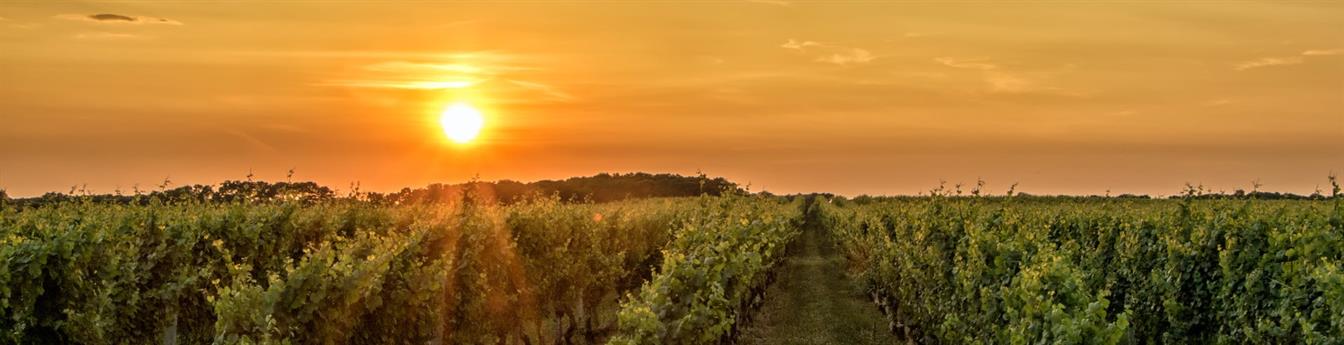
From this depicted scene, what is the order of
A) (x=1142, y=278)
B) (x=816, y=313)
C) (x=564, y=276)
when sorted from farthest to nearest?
(x=816, y=313)
(x=564, y=276)
(x=1142, y=278)

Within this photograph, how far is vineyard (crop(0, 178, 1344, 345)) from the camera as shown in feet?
31.9

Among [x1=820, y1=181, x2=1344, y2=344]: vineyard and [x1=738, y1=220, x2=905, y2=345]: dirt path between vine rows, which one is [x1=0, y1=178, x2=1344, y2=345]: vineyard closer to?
[x1=820, y1=181, x2=1344, y2=344]: vineyard

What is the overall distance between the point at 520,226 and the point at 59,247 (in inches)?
296

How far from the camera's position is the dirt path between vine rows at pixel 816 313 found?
20.3 m

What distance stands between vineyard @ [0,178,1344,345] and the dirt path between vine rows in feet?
1.95

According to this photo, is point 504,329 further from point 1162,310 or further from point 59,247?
point 1162,310

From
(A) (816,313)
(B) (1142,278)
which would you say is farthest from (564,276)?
(B) (1142,278)

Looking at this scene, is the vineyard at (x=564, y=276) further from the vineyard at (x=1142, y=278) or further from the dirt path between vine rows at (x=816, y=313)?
the dirt path between vine rows at (x=816, y=313)

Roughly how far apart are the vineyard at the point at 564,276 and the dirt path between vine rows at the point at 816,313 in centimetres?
59

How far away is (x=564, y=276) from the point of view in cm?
1891

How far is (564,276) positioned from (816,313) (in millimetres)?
7365

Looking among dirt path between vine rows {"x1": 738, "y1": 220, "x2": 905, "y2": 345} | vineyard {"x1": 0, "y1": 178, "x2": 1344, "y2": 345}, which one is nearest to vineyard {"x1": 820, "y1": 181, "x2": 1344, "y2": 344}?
vineyard {"x1": 0, "y1": 178, "x2": 1344, "y2": 345}

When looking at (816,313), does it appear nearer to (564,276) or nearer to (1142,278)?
(564,276)

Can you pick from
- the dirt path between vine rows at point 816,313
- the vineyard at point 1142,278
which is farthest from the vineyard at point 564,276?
the dirt path between vine rows at point 816,313
